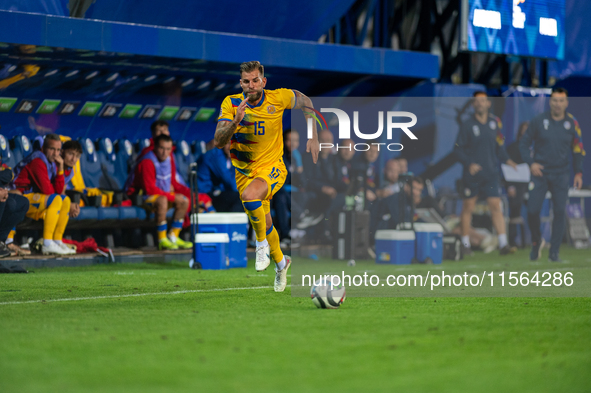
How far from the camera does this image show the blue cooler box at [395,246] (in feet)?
39.3

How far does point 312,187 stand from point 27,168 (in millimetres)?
4425

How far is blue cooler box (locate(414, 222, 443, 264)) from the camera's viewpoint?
12281 mm

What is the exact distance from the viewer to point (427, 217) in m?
14.4

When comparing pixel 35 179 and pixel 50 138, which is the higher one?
pixel 50 138

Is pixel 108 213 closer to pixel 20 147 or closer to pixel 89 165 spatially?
pixel 89 165

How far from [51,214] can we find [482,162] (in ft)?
22.5

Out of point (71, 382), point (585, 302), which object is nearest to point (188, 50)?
point (585, 302)

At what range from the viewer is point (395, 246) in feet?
39.3

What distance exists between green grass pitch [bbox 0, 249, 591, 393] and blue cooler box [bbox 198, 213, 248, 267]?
3.28 m

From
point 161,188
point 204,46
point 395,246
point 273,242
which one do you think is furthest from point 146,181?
point 273,242

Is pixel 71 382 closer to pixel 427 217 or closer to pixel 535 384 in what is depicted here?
pixel 535 384

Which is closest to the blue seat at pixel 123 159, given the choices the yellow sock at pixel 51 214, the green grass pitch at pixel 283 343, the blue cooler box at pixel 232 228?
the yellow sock at pixel 51 214

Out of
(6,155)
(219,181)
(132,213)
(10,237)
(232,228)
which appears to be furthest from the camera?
(219,181)

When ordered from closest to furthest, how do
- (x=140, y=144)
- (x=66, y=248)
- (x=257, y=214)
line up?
(x=257, y=214) < (x=66, y=248) < (x=140, y=144)
